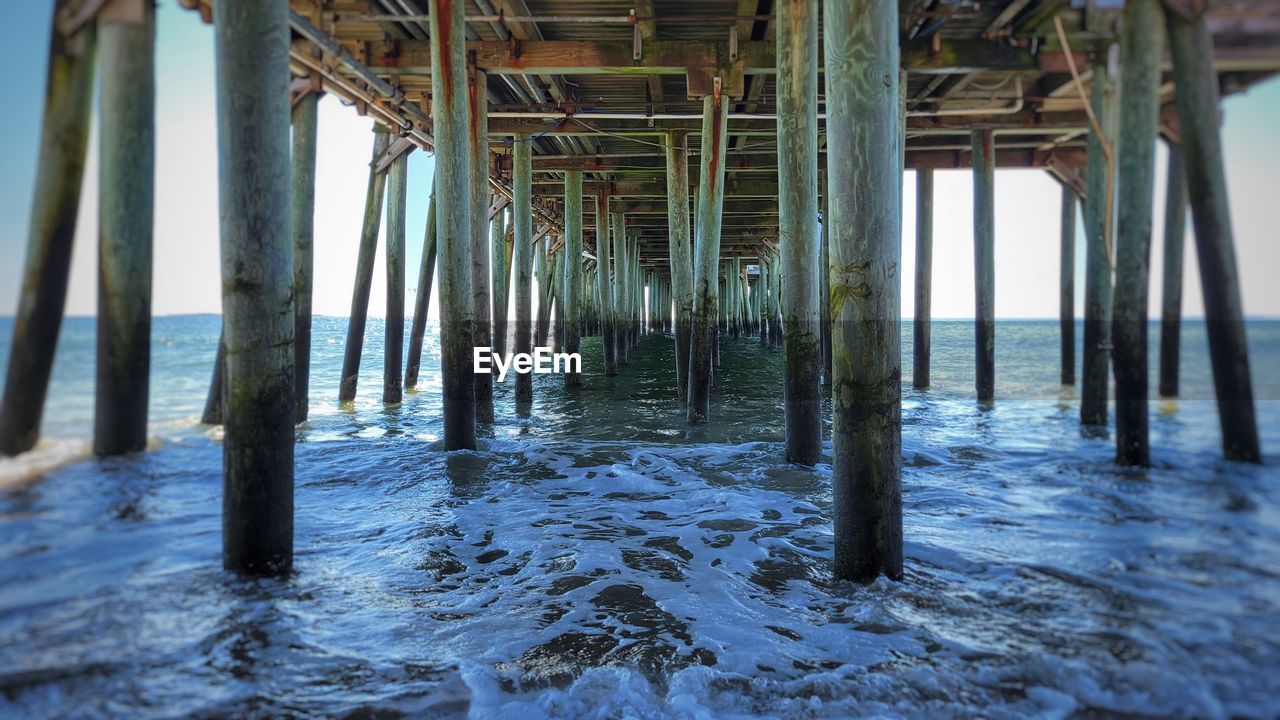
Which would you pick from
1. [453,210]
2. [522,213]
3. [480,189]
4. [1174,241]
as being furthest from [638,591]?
[522,213]

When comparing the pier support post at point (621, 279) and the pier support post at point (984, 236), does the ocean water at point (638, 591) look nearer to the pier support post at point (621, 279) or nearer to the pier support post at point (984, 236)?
the pier support post at point (984, 236)

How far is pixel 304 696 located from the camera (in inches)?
93.2

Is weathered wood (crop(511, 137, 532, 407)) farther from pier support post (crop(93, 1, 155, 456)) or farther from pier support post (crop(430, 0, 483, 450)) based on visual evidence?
pier support post (crop(93, 1, 155, 456))

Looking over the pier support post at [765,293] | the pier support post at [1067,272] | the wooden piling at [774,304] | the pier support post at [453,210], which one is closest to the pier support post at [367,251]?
the pier support post at [453,210]

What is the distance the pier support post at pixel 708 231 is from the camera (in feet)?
27.9

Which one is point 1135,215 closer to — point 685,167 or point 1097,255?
point 1097,255

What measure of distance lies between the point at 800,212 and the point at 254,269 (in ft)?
13.8

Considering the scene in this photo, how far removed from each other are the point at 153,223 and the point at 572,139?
9871 millimetres

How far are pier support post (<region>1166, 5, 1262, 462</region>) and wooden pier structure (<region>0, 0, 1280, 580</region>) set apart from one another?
2 centimetres

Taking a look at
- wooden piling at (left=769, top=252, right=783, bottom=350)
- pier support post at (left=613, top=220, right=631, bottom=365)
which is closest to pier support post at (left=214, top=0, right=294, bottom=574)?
pier support post at (left=613, top=220, right=631, bottom=365)

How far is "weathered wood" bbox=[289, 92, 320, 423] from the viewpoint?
725 cm

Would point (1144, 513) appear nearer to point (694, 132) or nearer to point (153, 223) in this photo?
point (153, 223)

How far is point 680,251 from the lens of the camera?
11.2 m

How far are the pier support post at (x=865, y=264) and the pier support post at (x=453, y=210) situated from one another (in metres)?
4.04
